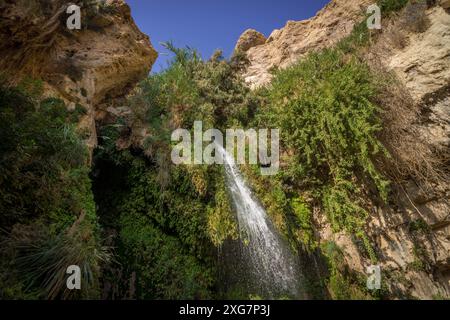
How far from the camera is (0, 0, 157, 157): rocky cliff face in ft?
16.0

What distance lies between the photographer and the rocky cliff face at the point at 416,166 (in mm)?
6297

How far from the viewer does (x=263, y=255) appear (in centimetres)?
591

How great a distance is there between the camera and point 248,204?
6668 millimetres

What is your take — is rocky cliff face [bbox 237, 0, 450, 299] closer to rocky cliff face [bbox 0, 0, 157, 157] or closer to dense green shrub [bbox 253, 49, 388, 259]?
Answer: dense green shrub [bbox 253, 49, 388, 259]

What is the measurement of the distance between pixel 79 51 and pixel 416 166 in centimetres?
908

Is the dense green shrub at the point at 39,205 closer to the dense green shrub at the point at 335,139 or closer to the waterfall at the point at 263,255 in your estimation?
the waterfall at the point at 263,255

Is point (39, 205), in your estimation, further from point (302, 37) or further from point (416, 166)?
point (302, 37)

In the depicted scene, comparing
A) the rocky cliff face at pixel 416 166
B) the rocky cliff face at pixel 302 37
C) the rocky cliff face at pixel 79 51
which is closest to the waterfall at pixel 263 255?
the rocky cliff face at pixel 416 166

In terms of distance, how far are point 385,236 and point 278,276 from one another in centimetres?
306

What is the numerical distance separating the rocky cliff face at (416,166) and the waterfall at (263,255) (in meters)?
1.49

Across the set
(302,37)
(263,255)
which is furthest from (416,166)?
(302,37)
